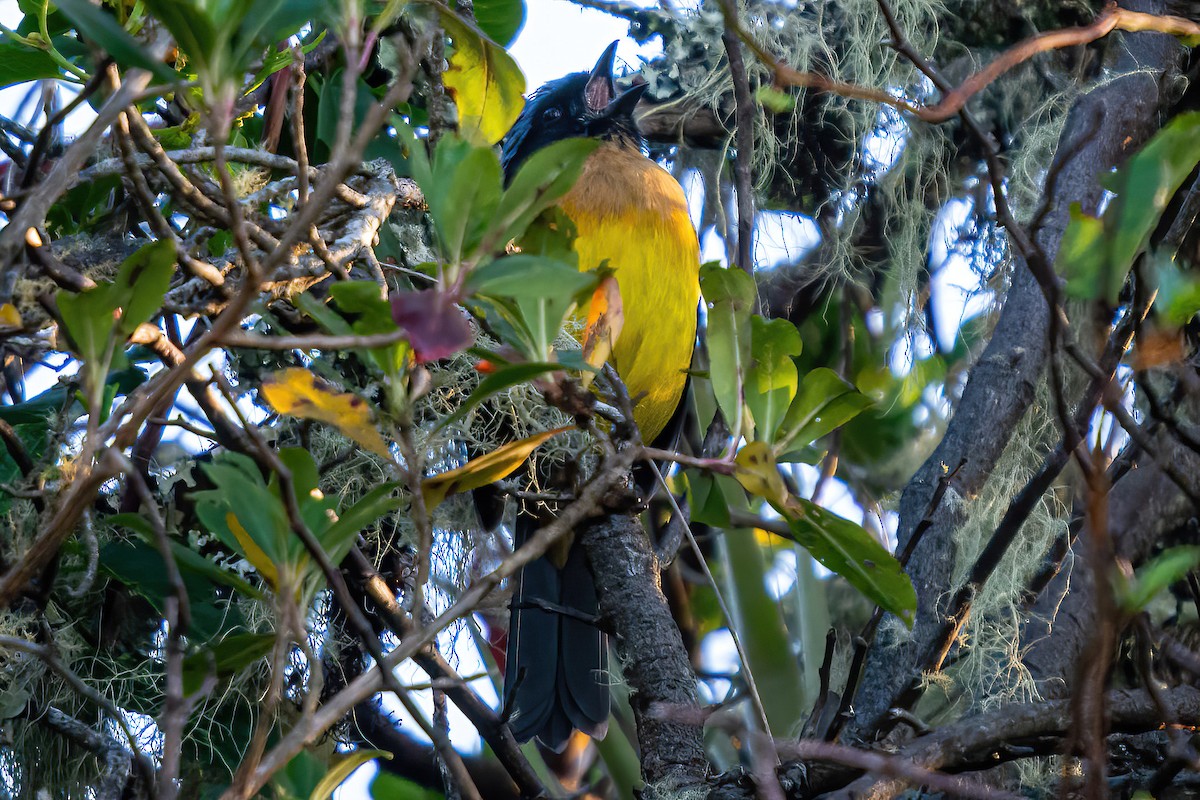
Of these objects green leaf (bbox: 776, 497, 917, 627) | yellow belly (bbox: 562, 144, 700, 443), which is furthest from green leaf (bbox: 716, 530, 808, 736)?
green leaf (bbox: 776, 497, 917, 627)

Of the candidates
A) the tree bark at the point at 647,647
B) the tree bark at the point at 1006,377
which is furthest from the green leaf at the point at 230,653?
the tree bark at the point at 1006,377

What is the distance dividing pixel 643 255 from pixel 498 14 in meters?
0.95

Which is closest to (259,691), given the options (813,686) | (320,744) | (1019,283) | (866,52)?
(320,744)

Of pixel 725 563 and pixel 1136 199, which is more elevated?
pixel 725 563

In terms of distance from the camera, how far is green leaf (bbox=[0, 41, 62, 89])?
1690mm

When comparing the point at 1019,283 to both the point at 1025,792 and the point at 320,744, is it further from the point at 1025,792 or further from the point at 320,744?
the point at 320,744

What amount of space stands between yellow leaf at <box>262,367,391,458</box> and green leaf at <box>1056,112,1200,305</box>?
0.71m

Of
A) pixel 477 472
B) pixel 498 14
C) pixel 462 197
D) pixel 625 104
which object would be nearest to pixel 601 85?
pixel 625 104

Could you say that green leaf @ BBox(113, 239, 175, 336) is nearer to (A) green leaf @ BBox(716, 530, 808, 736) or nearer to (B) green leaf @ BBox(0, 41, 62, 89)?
(B) green leaf @ BBox(0, 41, 62, 89)

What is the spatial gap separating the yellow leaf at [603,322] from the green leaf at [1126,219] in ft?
1.65

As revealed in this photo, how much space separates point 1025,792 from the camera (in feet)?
6.47

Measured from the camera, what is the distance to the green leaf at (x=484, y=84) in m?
1.60

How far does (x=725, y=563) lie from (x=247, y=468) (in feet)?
6.95

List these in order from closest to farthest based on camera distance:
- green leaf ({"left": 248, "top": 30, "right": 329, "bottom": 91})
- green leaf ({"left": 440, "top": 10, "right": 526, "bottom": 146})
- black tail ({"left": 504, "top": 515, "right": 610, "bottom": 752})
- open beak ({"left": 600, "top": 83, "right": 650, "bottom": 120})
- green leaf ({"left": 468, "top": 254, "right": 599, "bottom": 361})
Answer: green leaf ({"left": 468, "top": 254, "right": 599, "bottom": 361}) → green leaf ({"left": 440, "top": 10, "right": 526, "bottom": 146}) → green leaf ({"left": 248, "top": 30, "right": 329, "bottom": 91}) → black tail ({"left": 504, "top": 515, "right": 610, "bottom": 752}) → open beak ({"left": 600, "top": 83, "right": 650, "bottom": 120})
